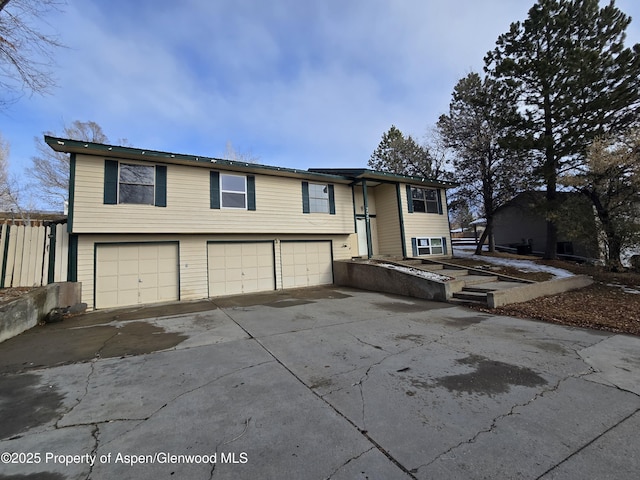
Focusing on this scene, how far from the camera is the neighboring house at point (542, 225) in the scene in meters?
10.6

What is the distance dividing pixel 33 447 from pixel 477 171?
19.6m

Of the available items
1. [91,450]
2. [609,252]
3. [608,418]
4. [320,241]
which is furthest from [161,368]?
[609,252]

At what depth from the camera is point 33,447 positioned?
7.14 ft

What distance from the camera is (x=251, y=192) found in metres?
11.3

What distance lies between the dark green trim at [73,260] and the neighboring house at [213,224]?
30mm

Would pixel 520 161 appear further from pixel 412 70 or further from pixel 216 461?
pixel 216 461

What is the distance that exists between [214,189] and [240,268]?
3228 mm

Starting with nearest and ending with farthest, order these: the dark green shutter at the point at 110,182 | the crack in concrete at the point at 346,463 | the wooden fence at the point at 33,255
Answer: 1. the crack in concrete at the point at 346,463
2. the wooden fence at the point at 33,255
3. the dark green shutter at the point at 110,182

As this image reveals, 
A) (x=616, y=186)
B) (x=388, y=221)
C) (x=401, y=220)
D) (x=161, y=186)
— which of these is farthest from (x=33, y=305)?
(x=616, y=186)

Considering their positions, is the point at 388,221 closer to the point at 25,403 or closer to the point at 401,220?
the point at 401,220

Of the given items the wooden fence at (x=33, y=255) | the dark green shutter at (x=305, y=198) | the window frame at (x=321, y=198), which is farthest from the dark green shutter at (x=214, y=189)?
the wooden fence at (x=33, y=255)

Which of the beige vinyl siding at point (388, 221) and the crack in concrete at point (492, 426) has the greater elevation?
the beige vinyl siding at point (388, 221)

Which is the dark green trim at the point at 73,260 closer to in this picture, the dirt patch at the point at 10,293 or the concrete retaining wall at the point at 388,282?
the dirt patch at the point at 10,293

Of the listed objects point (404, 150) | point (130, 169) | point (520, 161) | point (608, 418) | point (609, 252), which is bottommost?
point (608, 418)
